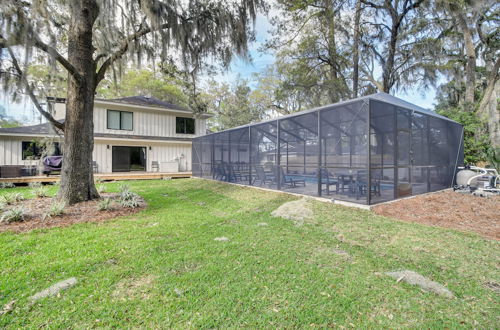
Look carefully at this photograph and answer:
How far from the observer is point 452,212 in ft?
16.7

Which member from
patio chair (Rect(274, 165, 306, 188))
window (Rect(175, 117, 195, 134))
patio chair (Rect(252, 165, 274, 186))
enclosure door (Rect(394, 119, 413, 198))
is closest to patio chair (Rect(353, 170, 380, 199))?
enclosure door (Rect(394, 119, 413, 198))

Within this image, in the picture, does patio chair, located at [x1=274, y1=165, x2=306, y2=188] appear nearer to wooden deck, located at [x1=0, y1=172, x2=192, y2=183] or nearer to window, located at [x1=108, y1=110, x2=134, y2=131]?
wooden deck, located at [x1=0, y1=172, x2=192, y2=183]

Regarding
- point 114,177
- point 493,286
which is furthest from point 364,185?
point 114,177

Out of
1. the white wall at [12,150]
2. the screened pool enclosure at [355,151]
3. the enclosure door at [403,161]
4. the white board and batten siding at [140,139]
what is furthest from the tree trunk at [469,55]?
the white wall at [12,150]

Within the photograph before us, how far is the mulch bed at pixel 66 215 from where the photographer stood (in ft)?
13.3

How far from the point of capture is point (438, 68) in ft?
36.4

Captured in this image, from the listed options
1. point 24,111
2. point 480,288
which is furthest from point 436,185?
point 24,111

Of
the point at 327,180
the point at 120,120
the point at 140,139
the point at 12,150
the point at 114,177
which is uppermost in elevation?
the point at 120,120

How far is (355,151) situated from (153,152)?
1317 centimetres

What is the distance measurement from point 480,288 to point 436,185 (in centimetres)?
696

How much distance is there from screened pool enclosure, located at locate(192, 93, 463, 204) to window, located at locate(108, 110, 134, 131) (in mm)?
8581

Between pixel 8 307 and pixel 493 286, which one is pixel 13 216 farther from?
pixel 493 286

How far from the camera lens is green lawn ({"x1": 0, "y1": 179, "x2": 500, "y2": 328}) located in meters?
1.81

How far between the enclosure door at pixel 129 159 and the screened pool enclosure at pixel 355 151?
844cm
